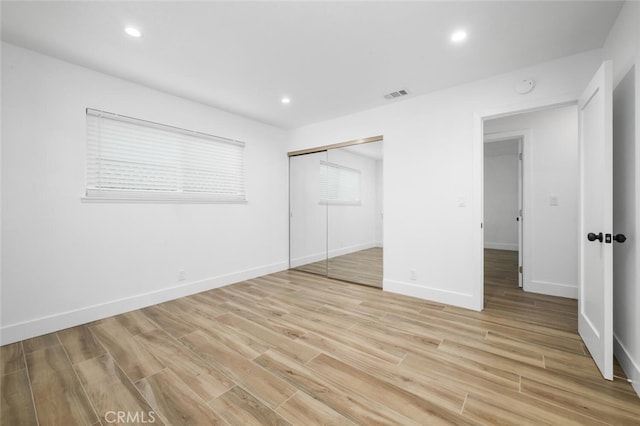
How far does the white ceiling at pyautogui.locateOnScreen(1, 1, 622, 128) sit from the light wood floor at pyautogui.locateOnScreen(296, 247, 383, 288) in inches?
109

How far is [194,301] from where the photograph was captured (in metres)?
3.24

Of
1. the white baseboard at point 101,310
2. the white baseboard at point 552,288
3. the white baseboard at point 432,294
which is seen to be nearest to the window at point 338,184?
the white baseboard at point 432,294

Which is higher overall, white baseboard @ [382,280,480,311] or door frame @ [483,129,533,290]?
door frame @ [483,129,533,290]

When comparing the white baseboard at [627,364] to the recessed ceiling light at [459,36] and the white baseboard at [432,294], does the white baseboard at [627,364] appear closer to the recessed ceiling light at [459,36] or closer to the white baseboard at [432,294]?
the white baseboard at [432,294]

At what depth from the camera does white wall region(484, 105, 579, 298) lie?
330 cm

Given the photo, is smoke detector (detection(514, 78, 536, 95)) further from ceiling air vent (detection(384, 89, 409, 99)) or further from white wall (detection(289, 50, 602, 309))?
ceiling air vent (detection(384, 89, 409, 99))

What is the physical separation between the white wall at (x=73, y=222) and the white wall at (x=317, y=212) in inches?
62.0

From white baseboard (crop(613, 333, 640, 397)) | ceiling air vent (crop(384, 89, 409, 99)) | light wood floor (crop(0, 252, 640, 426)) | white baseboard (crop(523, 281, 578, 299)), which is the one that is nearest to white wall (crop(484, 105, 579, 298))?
white baseboard (crop(523, 281, 578, 299))

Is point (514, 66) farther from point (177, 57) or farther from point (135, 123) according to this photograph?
point (135, 123)

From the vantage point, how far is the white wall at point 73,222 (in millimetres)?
2291

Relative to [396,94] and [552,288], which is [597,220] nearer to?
[552,288]

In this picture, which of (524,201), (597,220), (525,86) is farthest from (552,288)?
(525,86)

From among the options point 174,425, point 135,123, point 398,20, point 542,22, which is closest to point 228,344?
point 174,425

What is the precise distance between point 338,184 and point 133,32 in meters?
3.48
